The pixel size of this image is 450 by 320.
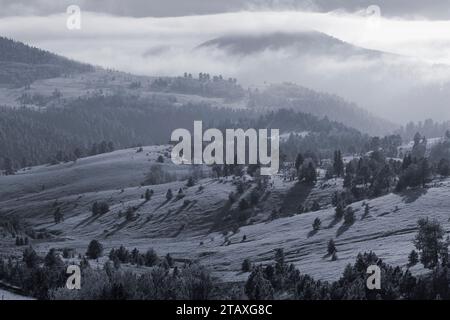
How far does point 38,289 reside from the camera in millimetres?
100125

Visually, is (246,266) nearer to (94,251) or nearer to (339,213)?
(94,251)

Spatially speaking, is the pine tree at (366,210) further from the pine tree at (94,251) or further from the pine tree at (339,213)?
the pine tree at (94,251)

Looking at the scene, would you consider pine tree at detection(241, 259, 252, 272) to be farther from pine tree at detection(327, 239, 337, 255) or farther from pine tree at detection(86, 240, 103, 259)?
pine tree at detection(86, 240, 103, 259)

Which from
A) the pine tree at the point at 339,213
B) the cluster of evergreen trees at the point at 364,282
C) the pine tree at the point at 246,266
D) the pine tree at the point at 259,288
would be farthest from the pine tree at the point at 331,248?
the pine tree at the point at 339,213

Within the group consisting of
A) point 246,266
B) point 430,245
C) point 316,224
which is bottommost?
point 246,266

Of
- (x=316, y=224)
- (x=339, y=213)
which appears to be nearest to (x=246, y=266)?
(x=316, y=224)

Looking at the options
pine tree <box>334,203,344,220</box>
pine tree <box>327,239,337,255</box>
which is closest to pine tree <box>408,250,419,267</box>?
pine tree <box>327,239,337,255</box>

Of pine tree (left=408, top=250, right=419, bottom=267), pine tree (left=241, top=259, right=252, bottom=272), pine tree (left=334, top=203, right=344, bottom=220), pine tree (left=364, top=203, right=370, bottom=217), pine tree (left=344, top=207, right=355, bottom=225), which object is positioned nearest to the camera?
pine tree (left=408, top=250, right=419, bottom=267)

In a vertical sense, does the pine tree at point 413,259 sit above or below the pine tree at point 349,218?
above

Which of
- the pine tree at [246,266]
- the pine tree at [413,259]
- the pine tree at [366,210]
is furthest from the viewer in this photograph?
the pine tree at [366,210]

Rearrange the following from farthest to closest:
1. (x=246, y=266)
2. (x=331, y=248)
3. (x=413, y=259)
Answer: (x=331, y=248) → (x=246, y=266) → (x=413, y=259)

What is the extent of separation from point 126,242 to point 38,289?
87.2 m
